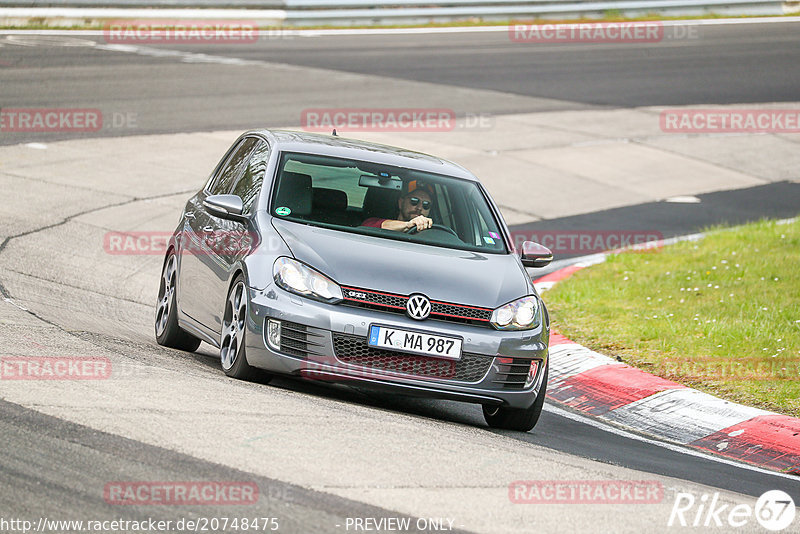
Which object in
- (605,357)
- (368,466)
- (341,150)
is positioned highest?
(341,150)

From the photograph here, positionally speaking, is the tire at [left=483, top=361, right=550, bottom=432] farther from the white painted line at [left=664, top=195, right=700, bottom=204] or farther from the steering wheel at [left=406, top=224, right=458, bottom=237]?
the white painted line at [left=664, top=195, right=700, bottom=204]

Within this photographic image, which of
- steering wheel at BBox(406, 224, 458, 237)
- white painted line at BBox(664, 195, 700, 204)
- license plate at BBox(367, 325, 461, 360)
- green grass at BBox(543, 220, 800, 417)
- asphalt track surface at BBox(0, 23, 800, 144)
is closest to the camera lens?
license plate at BBox(367, 325, 461, 360)

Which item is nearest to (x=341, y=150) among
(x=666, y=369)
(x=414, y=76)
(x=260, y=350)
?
(x=260, y=350)

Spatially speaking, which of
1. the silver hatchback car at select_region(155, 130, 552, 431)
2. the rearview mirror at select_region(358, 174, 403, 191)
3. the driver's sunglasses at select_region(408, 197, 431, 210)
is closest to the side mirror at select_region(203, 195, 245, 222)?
the silver hatchback car at select_region(155, 130, 552, 431)

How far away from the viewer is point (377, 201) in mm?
8258

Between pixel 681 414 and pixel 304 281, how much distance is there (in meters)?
2.99

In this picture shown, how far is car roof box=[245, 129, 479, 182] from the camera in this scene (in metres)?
8.55

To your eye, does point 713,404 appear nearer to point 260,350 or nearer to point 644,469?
point 644,469

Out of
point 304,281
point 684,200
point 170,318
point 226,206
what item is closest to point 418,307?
point 304,281

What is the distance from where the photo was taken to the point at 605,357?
9922 millimetres

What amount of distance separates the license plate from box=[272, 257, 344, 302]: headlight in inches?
11.8

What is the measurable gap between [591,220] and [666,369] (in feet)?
22.9

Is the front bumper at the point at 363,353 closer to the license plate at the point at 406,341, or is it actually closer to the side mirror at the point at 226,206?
the license plate at the point at 406,341

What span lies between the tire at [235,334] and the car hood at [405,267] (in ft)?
1.47
